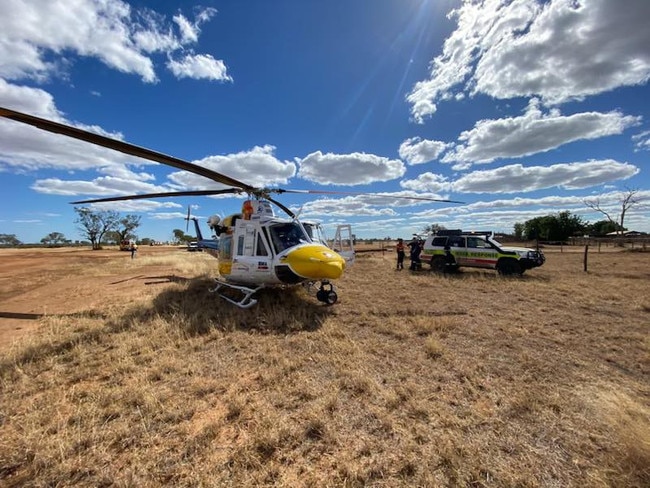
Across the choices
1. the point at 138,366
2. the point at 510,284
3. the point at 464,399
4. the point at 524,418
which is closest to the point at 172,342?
the point at 138,366

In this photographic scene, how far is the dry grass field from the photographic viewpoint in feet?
8.52

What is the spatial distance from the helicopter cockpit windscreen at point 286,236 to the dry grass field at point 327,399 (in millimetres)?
1717

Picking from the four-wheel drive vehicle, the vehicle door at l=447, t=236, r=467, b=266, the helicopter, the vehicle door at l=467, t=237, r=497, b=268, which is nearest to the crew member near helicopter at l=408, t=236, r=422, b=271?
the four-wheel drive vehicle

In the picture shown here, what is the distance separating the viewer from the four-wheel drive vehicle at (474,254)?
1380 cm

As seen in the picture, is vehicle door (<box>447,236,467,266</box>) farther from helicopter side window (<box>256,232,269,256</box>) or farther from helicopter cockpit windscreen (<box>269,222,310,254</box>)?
helicopter side window (<box>256,232,269,256</box>)

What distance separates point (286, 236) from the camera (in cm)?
809

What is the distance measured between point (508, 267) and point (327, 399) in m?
13.4

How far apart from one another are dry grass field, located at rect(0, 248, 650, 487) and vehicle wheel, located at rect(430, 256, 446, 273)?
821 cm

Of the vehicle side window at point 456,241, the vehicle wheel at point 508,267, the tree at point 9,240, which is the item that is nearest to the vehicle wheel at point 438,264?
the vehicle side window at point 456,241

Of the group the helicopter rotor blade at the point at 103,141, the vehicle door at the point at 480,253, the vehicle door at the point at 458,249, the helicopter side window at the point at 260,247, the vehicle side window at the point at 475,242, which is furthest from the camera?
the vehicle door at the point at 458,249

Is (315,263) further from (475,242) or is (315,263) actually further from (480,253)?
(475,242)

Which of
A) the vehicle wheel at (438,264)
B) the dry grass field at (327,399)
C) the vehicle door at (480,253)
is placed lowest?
the dry grass field at (327,399)

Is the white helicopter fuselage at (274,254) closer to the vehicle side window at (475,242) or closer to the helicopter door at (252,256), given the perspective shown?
the helicopter door at (252,256)

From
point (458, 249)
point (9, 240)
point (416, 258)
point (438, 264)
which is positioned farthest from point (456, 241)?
point (9, 240)
